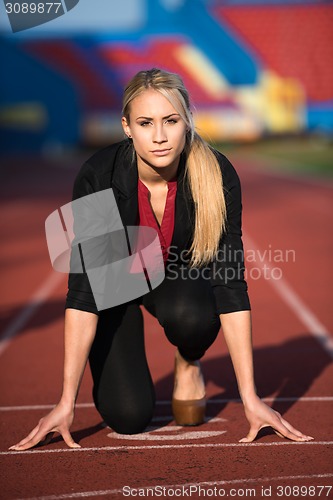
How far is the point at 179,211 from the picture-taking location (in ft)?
13.7

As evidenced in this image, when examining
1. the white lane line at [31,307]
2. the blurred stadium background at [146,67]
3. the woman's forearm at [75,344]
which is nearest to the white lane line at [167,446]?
the woman's forearm at [75,344]

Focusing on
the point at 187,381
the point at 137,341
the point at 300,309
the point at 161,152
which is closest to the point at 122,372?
the point at 137,341

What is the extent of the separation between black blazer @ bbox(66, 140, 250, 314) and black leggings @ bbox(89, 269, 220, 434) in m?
0.21

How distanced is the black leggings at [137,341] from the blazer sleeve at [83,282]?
0.43m

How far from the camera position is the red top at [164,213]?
4.18 meters

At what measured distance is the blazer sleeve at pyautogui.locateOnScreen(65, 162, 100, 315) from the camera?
13.1 ft

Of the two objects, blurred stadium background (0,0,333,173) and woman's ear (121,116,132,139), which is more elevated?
blurred stadium background (0,0,333,173)

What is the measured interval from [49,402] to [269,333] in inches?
93.8

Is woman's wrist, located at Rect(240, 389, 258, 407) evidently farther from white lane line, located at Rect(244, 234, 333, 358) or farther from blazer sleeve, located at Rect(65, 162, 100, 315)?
white lane line, located at Rect(244, 234, 333, 358)

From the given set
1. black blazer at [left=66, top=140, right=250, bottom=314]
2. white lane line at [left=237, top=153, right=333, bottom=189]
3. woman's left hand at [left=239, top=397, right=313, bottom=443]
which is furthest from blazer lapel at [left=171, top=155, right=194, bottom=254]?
white lane line at [left=237, top=153, right=333, bottom=189]

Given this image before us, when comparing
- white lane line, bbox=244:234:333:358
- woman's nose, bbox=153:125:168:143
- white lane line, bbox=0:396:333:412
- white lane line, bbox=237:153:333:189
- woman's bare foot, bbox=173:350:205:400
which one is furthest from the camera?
white lane line, bbox=237:153:333:189

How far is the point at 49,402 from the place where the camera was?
16.8 feet

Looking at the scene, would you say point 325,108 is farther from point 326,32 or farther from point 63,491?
point 63,491

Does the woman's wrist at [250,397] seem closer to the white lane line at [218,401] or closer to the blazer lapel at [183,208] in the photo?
the blazer lapel at [183,208]
